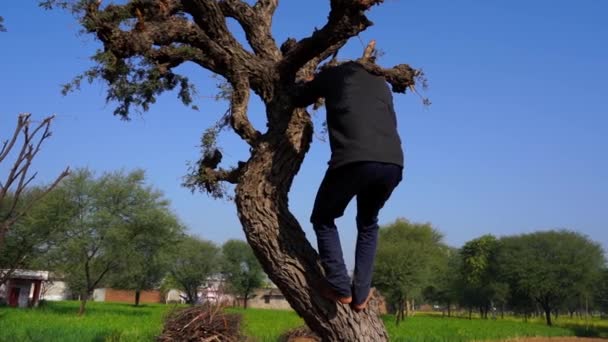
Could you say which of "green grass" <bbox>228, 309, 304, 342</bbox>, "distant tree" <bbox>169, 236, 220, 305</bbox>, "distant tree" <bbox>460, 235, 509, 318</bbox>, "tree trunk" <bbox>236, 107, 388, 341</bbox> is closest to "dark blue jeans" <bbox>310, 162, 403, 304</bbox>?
"tree trunk" <bbox>236, 107, 388, 341</bbox>

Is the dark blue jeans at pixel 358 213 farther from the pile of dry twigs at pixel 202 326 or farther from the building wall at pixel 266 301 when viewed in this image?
the building wall at pixel 266 301

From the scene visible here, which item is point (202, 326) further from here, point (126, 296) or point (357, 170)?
point (126, 296)

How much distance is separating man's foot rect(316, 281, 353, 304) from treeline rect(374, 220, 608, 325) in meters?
36.4

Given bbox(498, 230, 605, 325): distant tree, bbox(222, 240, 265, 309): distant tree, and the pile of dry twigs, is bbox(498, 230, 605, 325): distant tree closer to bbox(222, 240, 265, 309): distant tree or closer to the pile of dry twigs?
bbox(222, 240, 265, 309): distant tree

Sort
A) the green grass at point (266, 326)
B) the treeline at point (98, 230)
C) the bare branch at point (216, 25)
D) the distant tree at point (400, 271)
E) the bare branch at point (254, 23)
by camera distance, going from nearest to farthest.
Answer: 1. the bare branch at point (216, 25)
2. the bare branch at point (254, 23)
3. the green grass at point (266, 326)
4. the treeline at point (98, 230)
5. the distant tree at point (400, 271)

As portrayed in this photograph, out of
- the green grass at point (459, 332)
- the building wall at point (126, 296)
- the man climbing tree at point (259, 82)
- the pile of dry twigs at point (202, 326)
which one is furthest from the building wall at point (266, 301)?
the man climbing tree at point (259, 82)

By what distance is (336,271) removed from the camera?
143 inches

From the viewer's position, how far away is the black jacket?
3484mm

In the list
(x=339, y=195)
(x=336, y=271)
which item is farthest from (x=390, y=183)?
(x=336, y=271)

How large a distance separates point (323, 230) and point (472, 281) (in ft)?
206

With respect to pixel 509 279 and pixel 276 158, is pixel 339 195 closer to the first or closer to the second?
pixel 276 158

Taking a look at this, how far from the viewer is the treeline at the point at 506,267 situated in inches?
1626

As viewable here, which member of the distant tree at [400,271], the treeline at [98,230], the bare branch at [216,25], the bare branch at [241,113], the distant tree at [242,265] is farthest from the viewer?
the distant tree at [242,265]

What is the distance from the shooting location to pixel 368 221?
3.79 meters
